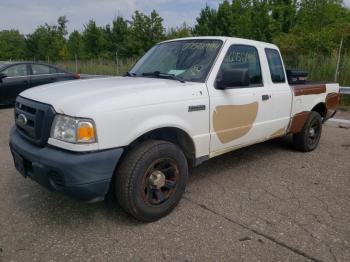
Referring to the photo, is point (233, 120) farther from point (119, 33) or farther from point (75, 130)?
point (119, 33)

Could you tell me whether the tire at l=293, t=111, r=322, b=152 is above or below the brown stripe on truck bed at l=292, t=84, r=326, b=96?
below

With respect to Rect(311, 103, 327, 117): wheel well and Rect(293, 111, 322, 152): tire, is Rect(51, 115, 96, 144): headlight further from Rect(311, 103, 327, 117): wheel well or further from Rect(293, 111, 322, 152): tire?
Rect(311, 103, 327, 117): wheel well

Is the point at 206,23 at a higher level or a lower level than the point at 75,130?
higher

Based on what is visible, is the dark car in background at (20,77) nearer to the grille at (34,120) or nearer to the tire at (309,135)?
the grille at (34,120)

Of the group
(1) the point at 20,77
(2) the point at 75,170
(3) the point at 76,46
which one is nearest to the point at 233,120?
(2) the point at 75,170

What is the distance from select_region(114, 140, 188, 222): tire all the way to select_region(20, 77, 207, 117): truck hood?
17.6 inches

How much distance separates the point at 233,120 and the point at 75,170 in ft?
6.55

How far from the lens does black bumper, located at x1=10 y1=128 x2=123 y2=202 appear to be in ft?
8.84

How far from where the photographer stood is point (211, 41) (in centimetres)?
404

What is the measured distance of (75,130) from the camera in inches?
107

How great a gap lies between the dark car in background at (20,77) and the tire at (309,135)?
26.4ft

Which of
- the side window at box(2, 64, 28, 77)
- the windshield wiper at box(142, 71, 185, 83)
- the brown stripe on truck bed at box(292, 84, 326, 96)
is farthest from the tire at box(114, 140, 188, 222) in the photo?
the side window at box(2, 64, 28, 77)

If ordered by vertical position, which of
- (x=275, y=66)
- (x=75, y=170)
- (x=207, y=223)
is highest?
(x=275, y=66)

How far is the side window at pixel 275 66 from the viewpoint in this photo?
15.4 ft
